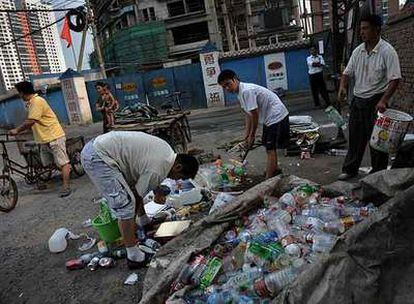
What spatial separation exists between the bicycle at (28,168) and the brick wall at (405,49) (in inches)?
265

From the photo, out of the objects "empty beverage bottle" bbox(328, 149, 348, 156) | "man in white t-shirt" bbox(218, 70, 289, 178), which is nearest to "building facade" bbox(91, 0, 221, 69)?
"empty beverage bottle" bbox(328, 149, 348, 156)

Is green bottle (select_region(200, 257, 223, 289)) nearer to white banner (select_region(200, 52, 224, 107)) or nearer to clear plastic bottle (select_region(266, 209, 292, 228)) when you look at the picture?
clear plastic bottle (select_region(266, 209, 292, 228))

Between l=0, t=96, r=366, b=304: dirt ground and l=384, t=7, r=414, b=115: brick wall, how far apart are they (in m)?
2.60

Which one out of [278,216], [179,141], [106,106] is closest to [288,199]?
[278,216]

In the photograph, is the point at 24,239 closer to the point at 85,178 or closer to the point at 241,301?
the point at 85,178

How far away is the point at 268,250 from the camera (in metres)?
3.07

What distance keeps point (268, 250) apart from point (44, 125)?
5111 millimetres

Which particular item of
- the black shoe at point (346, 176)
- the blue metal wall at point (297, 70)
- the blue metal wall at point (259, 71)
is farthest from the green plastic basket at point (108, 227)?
the blue metal wall at point (297, 70)

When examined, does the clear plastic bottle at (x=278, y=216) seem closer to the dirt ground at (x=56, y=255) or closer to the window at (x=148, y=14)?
the dirt ground at (x=56, y=255)

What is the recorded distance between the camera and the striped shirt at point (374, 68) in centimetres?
436

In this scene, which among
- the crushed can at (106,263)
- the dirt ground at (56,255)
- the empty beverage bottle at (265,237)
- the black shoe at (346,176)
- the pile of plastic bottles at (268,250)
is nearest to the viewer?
the pile of plastic bottles at (268,250)

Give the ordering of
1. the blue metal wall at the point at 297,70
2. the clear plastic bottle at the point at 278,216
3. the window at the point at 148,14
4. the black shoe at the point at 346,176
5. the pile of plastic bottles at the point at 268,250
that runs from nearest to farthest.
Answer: the pile of plastic bottles at the point at 268,250
the clear plastic bottle at the point at 278,216
the black shoe at the point at 346,176
the blue metal wall at the point at 297,70
the window at the point at 148,14

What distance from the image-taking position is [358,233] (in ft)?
7.38

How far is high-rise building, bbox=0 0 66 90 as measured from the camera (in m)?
→ 21.7
